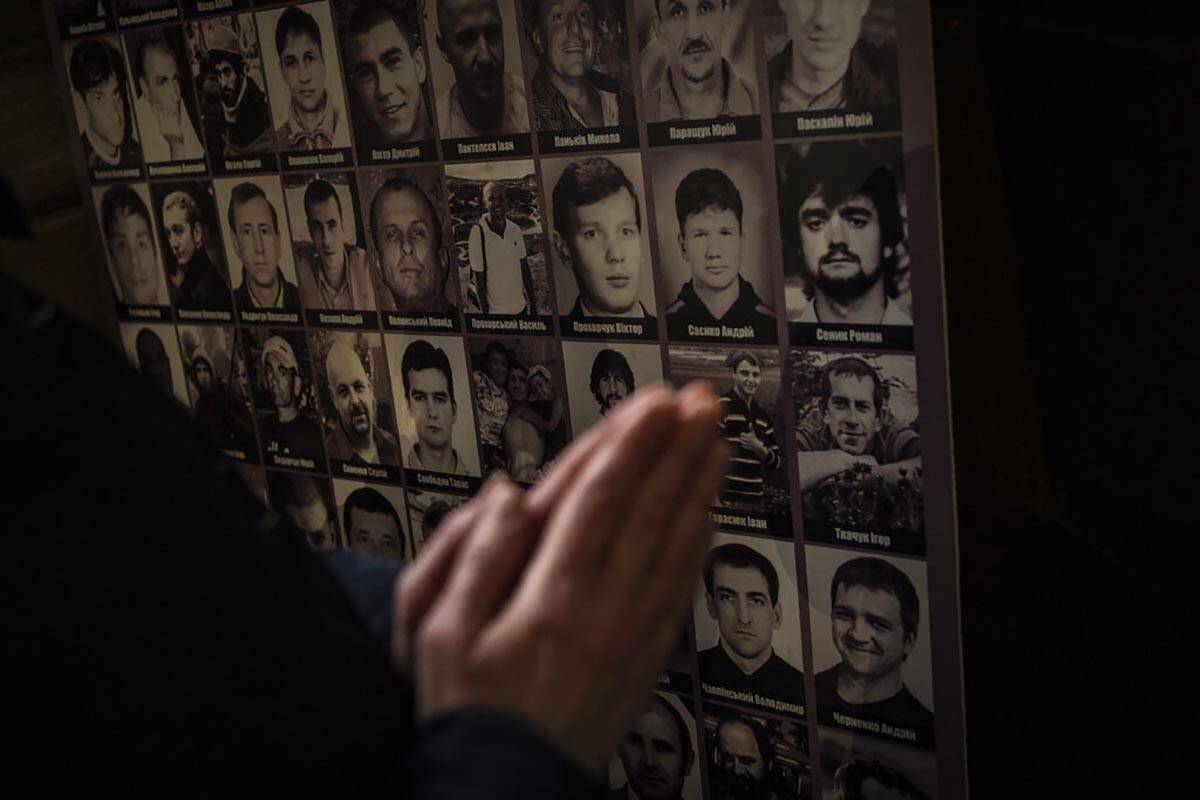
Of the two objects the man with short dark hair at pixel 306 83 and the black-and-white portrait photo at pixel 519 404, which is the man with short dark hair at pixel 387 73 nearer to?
the man with short dark hair at pixel 306 83

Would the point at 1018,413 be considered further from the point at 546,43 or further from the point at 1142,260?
the point at 546,43

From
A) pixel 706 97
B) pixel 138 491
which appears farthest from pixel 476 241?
pixel 138 491

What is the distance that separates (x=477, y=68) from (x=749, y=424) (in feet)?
2.23

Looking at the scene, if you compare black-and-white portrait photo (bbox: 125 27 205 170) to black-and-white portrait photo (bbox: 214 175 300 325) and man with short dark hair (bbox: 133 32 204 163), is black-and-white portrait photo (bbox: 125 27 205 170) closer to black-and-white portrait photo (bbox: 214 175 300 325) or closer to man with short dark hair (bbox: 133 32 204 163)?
man with short dark hair (bbox: 133 32 204 163)

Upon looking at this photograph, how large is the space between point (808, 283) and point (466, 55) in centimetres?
65

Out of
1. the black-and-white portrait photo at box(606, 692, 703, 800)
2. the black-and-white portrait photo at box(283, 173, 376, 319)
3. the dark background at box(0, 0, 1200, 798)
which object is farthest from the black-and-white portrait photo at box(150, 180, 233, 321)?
the dark background at box(0, 0, 1200, 798)

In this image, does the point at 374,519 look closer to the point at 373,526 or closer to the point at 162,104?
the point at 373,526

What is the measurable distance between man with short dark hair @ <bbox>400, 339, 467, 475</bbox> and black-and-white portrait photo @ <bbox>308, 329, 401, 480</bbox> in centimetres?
5

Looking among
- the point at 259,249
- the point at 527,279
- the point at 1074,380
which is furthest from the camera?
the point at 259,249

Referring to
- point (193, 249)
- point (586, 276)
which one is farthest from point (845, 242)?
point (193, 249)

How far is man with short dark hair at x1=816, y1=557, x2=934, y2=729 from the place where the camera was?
164cm

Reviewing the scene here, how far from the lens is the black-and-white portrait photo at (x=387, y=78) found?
186 cm

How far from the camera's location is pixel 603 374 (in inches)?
71.3

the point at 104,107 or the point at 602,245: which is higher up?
the point at 104,107
